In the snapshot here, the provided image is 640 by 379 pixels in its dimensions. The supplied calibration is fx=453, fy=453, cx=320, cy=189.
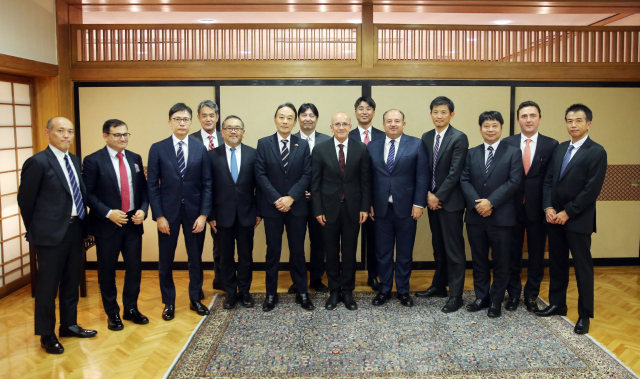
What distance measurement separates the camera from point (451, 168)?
3738mm

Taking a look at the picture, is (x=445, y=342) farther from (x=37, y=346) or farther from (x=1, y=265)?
(x=1, y=265)

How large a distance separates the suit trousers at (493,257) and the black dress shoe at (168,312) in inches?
98.4

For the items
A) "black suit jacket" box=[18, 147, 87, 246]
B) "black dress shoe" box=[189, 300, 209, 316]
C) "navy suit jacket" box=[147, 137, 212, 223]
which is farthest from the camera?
"black dress shoe" box=[189, 300, 209, 316]

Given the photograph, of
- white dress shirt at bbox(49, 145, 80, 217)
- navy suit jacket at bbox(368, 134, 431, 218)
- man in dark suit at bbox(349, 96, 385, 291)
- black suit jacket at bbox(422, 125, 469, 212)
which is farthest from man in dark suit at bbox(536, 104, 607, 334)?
white dress shirt at bbox(49, 145, 80, 217)

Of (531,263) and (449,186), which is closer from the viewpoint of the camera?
(449,186)

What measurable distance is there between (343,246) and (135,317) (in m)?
1.76

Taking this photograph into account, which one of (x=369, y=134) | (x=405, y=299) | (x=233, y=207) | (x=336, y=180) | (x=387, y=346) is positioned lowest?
(x=387, y=346)

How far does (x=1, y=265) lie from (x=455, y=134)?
4386mm

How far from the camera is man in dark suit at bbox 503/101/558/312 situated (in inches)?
146

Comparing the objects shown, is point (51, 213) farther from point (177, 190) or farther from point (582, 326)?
point (582, 326)

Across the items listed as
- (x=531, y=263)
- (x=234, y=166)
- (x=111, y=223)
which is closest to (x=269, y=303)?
(x=234, y=166)

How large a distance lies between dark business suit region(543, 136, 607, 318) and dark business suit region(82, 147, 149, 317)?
3.21m

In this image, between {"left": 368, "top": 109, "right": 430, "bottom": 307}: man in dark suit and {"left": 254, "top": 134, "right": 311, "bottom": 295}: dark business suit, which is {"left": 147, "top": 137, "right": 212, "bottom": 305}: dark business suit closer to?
{"left": 254, "top": 134, "right": 311, "bottom": 295}: dark business suit

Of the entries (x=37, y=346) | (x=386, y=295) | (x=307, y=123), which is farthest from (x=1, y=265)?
(x=386, y=295)
